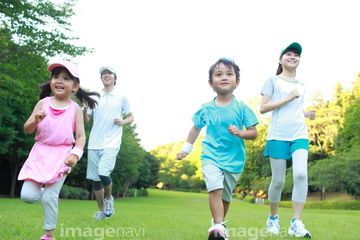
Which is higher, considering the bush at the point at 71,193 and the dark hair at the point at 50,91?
the dark hair at the point at 50,91

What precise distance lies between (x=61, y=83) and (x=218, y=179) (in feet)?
7.32

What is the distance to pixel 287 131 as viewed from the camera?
4633 millimetres

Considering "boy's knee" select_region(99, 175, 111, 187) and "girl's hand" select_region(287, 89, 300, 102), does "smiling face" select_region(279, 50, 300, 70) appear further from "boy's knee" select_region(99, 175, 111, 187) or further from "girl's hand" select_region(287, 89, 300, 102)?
"boy's knee" select_region(99, 175, 111, 187)

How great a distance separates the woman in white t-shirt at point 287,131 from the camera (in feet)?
14.7

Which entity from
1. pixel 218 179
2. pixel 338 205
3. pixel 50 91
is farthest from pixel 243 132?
pixel 338 205

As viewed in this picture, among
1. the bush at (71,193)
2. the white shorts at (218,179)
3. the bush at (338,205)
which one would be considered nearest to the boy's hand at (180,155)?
the white shorts at (218,179)

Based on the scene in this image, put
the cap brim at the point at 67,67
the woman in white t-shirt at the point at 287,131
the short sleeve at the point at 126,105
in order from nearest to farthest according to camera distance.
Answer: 1. the cap brim at the point at 67,67
2. the woman in white t-shirt at the point at 287,131
3. the short sleeve at the point at 126,105

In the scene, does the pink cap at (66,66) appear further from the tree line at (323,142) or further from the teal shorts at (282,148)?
the tree line at (323,142)

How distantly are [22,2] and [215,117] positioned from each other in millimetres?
17579

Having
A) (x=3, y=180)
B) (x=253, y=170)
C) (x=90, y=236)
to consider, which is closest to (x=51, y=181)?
(x=90, y=236)

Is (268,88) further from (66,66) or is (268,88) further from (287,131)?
(66,66)

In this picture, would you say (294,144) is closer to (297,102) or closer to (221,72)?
(297,102)

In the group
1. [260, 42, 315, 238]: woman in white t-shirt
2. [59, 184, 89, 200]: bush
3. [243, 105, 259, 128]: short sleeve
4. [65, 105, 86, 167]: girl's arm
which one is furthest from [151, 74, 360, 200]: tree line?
[65, 105, 86, 167]: girl's arm

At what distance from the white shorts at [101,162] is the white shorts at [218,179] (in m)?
2.93
